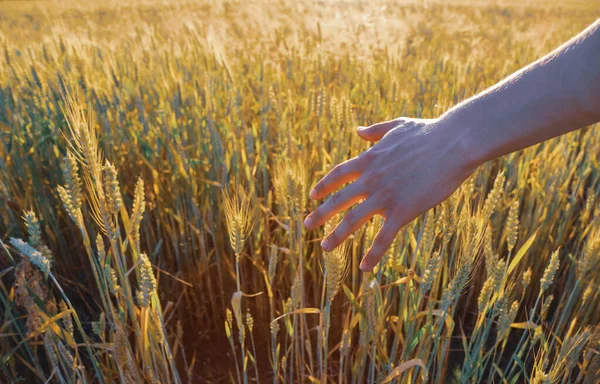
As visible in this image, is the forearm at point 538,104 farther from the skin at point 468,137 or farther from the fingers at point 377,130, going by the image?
the fingers at point 377,130

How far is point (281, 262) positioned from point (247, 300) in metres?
0.15

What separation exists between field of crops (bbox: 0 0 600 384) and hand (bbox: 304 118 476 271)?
10 centimetres

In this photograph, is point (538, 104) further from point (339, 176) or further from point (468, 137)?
point (339, 176)

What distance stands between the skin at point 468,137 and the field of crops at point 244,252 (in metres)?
0.13

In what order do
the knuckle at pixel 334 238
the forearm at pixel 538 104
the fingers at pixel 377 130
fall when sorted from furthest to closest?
1. the fingers at pixel 377 130
2. the knuckle at pixel 334 238
3. the forearm at pixel 538 104

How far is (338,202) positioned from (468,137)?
0.68ft

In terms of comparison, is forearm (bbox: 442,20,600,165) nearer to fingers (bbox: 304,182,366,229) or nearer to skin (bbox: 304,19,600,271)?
skin (bbox: 304,19,600,271)

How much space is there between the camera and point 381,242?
68 cm

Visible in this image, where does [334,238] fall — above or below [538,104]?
below

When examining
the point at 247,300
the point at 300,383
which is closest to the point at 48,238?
the point at 247,300

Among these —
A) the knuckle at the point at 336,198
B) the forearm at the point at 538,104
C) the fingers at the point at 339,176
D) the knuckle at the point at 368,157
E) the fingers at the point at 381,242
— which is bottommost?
the fingers at the point at 381,242

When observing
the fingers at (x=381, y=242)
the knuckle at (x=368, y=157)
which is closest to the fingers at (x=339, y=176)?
the knuckle at (x=368, y=157)

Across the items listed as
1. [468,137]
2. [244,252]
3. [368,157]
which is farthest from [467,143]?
[244,252]

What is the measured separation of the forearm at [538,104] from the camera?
1.96 feet
